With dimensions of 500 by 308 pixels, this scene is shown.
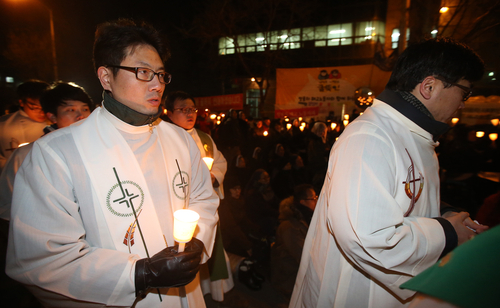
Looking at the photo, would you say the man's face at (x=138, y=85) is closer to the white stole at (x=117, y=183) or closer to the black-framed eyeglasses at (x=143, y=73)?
the black-framed eyeglasses at (x=143, y=73)

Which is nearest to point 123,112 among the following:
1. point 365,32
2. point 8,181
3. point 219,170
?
point 8,181

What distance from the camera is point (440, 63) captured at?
154 cm

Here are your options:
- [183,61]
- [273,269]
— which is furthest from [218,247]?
[183,61]

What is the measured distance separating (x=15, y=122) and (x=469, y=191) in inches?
367

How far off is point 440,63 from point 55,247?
2.36 m

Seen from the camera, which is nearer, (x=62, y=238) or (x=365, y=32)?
(x=62, y=238)

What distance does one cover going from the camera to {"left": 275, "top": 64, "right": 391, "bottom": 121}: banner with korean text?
37.9 feet

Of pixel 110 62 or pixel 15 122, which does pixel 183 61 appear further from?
pixel 110 62

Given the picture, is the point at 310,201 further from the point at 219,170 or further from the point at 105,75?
the point at 105,75

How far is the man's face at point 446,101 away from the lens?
1.56 metres

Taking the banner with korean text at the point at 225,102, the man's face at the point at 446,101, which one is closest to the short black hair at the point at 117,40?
the man's face at the point at 446,101

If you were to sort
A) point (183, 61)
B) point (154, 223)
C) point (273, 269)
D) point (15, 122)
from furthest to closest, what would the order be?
point (183, 61)
point (15, 122)
point (273, 269)
point (154, 223)

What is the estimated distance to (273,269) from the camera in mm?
3750

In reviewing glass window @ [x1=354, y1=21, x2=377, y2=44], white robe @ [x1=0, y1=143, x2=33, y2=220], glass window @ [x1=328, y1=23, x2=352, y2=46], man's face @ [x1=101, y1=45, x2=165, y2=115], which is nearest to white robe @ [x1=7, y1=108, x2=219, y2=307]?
man's face @ [x1=101, y1=45, x2=165, y2=115]
